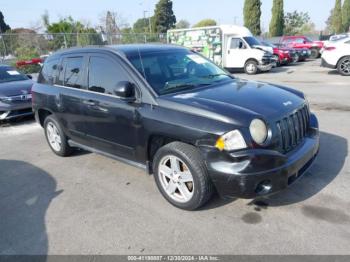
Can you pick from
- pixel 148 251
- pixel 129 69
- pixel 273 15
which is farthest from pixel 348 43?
pixel 273 15

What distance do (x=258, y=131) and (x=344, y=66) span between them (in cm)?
1274

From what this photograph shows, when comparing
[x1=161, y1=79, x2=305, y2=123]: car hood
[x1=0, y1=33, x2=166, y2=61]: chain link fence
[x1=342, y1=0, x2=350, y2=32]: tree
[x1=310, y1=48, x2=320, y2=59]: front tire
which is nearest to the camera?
[x1=161, y1=79, x2=305, y2=123]: car hood

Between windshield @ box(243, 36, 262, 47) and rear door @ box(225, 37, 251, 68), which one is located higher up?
windshield @ box(243, 36, 262, 47)

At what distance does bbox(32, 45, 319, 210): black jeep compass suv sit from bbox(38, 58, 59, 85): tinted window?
304 millimetres

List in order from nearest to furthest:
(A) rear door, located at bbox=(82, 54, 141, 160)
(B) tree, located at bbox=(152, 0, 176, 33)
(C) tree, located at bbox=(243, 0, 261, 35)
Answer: (A) rear door, located at bbox=(82, 54, 141, 160) < (C) tree, located at bbox=(243, 0, 261, 35) < (B) tree, located at bbox=(152, 0, 176, 33)

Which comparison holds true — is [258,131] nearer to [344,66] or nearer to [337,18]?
[344,66]

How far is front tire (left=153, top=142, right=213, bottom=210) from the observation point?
11.0 feet

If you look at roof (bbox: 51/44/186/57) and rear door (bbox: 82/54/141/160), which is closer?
rear door (bbox: 82/54/141/160)

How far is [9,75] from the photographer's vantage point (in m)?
9.49

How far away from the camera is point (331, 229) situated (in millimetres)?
3182

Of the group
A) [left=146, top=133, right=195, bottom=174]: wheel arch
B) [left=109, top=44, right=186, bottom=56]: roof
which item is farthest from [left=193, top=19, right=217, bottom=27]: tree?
[left=146, top=133, right=195, bottom=174]: wheel arch

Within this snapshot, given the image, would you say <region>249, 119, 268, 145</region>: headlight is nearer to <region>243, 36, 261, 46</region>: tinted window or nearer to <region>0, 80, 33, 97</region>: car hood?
<region>0, 80, 33, 97</region>: car hood

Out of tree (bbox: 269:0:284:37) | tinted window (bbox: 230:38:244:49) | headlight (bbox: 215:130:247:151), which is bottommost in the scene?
headlight (bbox: 215:130:247:151)

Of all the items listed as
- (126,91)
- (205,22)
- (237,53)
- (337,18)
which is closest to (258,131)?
(126,91)
